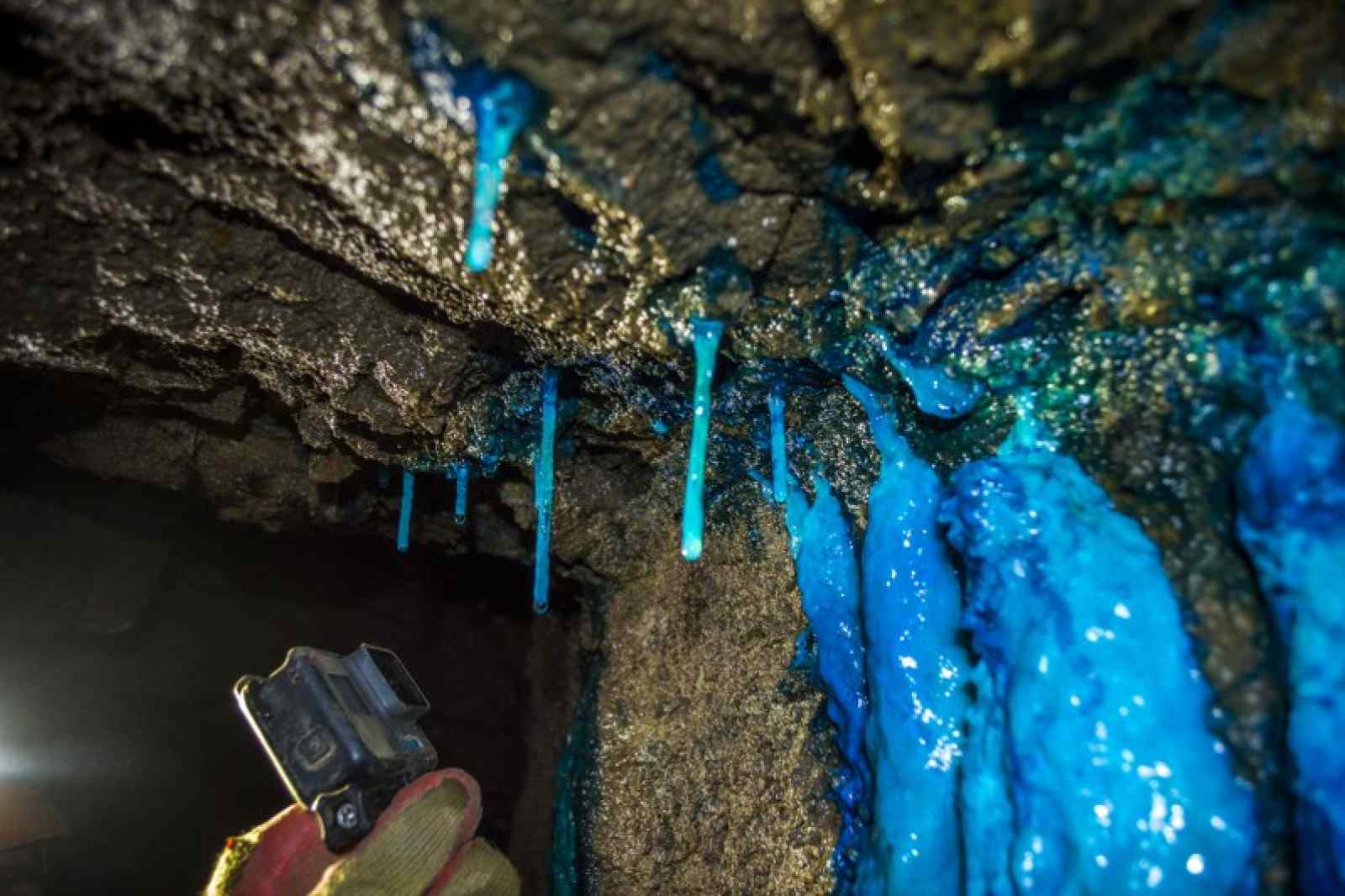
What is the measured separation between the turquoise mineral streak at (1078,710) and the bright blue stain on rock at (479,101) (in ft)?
5.21

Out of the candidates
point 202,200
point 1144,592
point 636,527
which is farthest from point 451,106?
point 636,527

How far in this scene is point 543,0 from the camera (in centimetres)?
146

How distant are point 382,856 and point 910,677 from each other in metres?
1.88

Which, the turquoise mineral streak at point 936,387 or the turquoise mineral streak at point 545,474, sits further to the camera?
the turquoise mineral streak at point 545,474

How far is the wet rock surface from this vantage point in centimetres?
149

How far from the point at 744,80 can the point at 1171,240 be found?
3.57 ft

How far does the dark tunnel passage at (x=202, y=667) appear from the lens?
474 centimetres

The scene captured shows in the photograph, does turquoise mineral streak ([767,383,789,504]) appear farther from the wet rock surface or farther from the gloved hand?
the gloved hand

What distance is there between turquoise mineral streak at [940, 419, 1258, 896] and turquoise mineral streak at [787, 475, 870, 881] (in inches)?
22.3

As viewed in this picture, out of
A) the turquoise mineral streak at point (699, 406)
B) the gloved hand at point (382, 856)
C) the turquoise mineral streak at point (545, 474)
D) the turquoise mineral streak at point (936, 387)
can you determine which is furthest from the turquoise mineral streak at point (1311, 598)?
the gloved hand at point (382, 856)

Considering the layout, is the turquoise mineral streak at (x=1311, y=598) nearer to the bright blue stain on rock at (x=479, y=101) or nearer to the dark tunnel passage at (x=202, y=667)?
the bright blue stain on rock at (x=479, y=101)

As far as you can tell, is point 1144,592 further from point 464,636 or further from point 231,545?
point 231,545

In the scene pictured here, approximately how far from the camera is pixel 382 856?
2.38m

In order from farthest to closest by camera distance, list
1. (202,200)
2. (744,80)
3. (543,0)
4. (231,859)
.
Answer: (231,859), (202,200), (744,80), (543,0)
